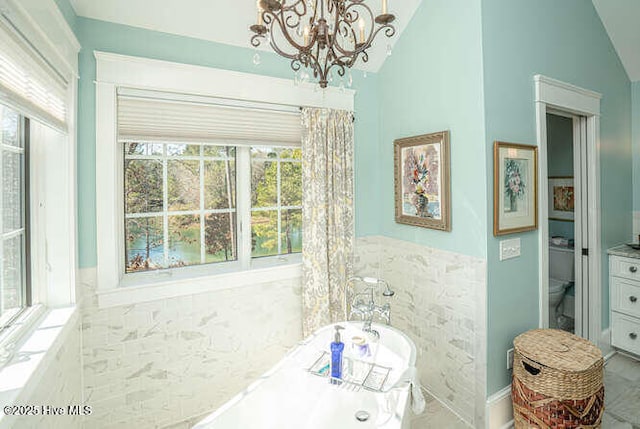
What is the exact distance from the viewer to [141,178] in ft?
6.98

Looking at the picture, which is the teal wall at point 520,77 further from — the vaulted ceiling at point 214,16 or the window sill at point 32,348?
the window sill at point 32,348

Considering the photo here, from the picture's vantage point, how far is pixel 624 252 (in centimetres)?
268

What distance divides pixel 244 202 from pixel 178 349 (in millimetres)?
1149

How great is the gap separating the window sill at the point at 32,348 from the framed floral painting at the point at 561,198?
471 cm

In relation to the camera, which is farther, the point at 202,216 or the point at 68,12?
the point at 202,216

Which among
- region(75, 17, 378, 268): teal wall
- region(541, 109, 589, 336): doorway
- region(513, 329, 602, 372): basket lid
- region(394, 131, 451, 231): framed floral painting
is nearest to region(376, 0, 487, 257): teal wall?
region(394, 131, 451, 231): framed floral painting

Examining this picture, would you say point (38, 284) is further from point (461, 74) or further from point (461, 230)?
point (461, 74)

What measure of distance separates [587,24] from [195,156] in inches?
134

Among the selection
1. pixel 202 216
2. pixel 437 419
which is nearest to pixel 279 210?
pixel 202 216

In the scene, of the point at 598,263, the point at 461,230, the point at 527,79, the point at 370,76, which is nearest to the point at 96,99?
the point at 370,76

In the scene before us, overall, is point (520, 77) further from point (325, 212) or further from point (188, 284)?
point (188, 284)

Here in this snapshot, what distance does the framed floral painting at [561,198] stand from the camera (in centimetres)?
354

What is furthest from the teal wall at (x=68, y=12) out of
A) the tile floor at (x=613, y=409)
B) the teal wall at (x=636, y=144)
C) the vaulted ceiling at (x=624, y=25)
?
the teal wall at (x=636, y=144)

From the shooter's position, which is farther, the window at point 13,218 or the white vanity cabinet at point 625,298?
the white vanity cabinet at point 625,298
